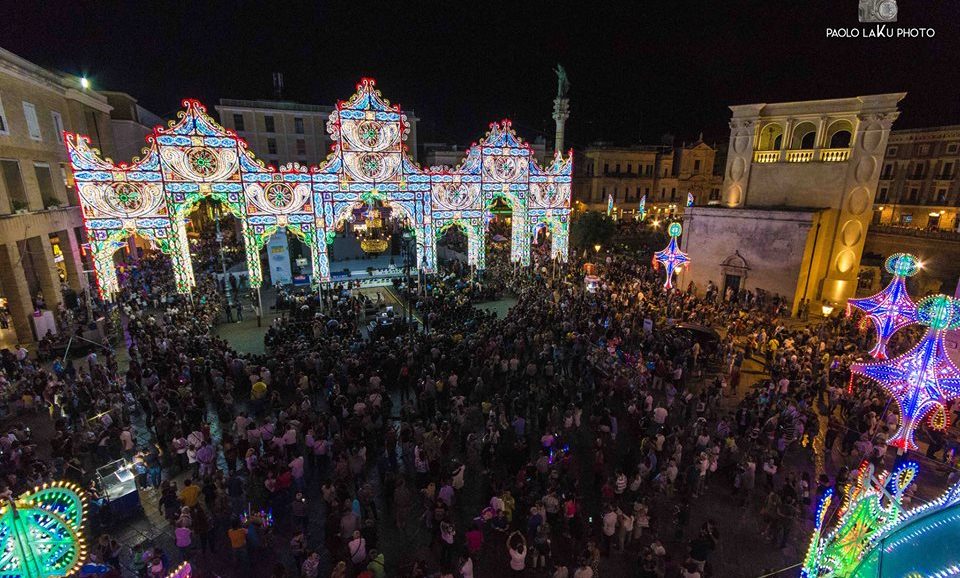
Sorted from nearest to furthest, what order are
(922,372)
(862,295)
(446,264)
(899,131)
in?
(922,372)
(862,295)
(446,264)
(899,131)

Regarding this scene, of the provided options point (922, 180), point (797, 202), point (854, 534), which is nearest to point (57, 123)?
point (854, 534)

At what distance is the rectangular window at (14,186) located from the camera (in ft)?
60.0

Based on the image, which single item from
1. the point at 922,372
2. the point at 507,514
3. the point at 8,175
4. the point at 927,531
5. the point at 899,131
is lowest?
the point at 507,514

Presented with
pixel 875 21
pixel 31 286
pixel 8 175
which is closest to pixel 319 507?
pixel 8 175

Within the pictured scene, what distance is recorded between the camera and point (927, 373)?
10.5 meters

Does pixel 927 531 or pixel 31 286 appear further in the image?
pixel 31 286

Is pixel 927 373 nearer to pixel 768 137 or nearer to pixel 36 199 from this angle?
pixel 768 137

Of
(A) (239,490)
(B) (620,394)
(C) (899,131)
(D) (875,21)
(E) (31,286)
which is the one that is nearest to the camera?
(A) (239,490)

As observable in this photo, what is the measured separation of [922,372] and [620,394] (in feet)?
21.8

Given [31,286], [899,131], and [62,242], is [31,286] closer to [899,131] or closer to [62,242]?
[62,242]

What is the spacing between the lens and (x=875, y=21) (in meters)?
18.3

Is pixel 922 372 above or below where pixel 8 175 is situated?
below

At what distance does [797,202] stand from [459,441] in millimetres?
21109

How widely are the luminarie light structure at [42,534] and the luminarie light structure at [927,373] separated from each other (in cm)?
1492
